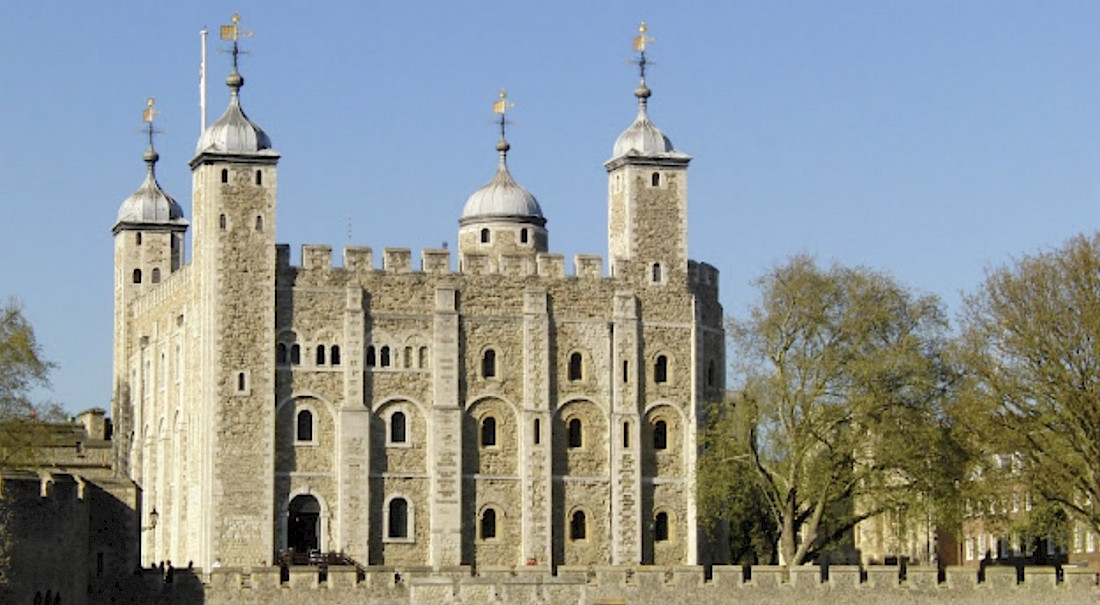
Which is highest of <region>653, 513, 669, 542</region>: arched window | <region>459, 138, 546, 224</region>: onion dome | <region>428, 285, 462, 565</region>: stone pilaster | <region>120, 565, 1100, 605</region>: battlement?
<region>459, 138, 546, 224</region>: onion dome

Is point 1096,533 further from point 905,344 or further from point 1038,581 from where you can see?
point 905,344

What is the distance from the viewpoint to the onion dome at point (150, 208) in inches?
4112

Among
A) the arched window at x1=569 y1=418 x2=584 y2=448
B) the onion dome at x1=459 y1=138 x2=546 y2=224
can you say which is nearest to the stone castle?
the arched window at x1=569 y1=418 x2=584 y2=448

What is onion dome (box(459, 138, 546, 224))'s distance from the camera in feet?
324

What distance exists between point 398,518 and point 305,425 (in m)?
4.32

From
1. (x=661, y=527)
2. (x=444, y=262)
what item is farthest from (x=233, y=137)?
(x=661, y=527)

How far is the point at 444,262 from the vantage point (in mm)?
90000

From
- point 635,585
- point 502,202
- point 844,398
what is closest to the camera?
point 635,585

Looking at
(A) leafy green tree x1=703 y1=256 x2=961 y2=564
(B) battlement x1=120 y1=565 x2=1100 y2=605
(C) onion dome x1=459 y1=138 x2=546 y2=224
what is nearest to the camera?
(B) battlement x1=120 y1=565 x2=1100 y2=605

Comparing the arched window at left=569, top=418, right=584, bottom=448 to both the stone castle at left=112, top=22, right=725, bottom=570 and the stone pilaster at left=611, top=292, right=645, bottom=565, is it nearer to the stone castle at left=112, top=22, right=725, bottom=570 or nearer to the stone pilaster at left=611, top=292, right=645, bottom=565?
the stone castle at left=112, top=22, right=725, bottom=570

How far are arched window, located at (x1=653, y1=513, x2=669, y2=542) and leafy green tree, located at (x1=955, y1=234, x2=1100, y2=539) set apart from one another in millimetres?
14550

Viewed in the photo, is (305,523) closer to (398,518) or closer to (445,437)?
(398,518)

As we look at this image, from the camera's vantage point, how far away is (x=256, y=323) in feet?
287

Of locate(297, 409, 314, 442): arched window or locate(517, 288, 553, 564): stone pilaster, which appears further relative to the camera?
locate(517, 288, 553, 564): stone pilaster
